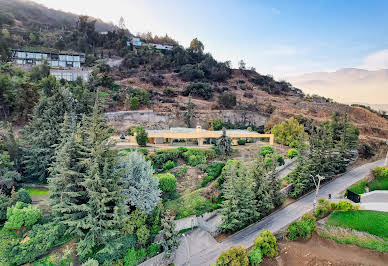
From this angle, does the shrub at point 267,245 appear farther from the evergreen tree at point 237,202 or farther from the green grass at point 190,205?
the green grass at point 190,205

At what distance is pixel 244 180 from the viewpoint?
69.2 feet

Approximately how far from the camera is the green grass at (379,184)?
1151 inches

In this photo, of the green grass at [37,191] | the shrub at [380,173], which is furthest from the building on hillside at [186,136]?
the shrub at [380,173]

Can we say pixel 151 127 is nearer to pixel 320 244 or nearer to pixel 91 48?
pixel 320 244

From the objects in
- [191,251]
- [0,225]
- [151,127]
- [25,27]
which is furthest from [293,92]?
[25,27]

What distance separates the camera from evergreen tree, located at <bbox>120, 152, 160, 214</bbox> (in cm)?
1870

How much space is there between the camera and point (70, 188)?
57.5ft

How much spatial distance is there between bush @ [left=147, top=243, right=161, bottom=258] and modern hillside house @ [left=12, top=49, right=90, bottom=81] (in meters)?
39.9

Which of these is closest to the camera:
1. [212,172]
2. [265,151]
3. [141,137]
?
[212,172]

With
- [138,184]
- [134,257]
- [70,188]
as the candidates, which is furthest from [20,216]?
[134,257]

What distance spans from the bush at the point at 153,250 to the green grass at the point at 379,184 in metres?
27.2

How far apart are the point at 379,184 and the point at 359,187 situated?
321cm

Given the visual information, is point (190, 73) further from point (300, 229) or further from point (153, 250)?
point (153, 250)

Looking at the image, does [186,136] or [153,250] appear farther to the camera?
[186,136]
